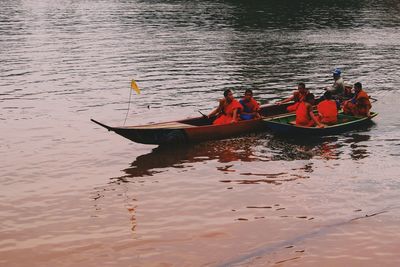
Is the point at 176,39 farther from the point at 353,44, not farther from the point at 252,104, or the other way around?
the point at 252,104

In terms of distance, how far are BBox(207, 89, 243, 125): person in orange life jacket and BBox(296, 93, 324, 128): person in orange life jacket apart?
226 centimetres

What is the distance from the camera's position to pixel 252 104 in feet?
76.4

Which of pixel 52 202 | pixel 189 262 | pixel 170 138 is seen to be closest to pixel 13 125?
pixel 170 138

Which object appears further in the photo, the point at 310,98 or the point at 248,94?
the point at 248,94

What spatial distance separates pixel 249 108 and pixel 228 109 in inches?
44.1

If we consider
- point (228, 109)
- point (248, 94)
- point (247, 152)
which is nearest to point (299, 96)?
point (248, 94)

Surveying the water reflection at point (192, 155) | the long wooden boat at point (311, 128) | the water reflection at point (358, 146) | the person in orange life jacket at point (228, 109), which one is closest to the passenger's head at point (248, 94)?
the person in orange life jacket at point (228, 109)

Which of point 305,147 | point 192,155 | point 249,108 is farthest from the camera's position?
point 249,108

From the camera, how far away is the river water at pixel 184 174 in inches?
539

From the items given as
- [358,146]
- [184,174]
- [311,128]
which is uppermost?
[311,128]

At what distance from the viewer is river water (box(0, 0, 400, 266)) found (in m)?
13.7

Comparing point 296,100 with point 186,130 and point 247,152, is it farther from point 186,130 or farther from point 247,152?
point 186,130

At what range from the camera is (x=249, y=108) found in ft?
76.5

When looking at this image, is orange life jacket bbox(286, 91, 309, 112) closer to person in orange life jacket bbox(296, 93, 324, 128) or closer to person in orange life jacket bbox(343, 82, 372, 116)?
person in orange life jacket bbox(296, 93, 324, 128)
